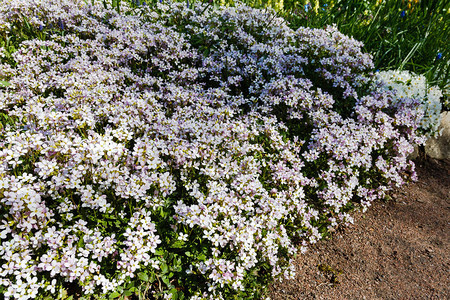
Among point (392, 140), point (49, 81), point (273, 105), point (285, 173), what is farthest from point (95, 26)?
point (392, 140)

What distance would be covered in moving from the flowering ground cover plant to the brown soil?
285 mm

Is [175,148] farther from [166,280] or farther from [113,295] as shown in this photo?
[113,295]

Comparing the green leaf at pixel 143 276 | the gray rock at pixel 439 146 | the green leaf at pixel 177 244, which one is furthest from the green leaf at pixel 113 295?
the gray rock at pixel 439 146

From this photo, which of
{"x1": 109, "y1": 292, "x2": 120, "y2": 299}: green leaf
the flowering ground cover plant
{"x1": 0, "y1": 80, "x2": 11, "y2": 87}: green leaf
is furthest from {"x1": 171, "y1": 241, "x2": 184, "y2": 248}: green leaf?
{"x1": 0, "y1": 80, "x2": 11, "y2": 87}: green leaf

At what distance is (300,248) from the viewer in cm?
364

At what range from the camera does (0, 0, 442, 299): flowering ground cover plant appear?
109 inches

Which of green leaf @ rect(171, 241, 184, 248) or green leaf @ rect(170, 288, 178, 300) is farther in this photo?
green leaf @ rect(171, 241, 184, 248)

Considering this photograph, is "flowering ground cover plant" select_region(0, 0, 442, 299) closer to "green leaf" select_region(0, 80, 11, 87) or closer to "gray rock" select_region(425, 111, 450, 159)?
"green leaf" select_region(0, 80, 11, 87)

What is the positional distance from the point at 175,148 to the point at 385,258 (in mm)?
3068

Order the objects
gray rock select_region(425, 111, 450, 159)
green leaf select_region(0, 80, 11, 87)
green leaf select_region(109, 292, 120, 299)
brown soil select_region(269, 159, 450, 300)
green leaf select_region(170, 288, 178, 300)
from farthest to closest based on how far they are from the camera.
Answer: gray rock select_region(425, 111, 450, 159) → green leaf select_region(0, 80, 11, 87) → brown soil select_region(269, 159, 450, 300) → green leaf select_region(170, 288, 178, 300) → green leaf select_region(109, 292, 120, 299)

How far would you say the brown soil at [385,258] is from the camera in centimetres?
358

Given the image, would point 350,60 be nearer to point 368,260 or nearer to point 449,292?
point 368,260

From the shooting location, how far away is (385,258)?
4008 mm

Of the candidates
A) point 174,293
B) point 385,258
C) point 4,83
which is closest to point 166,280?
point 174,293
